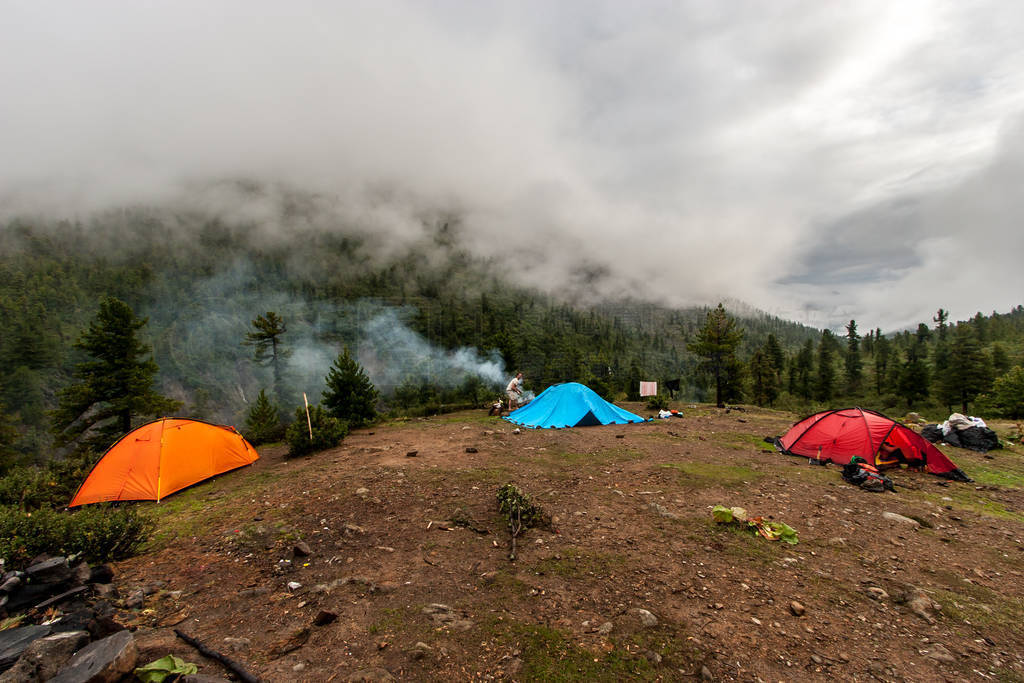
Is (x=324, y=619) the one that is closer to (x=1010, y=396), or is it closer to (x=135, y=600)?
(x=135, y=600)

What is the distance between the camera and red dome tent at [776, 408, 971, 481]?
9164mm

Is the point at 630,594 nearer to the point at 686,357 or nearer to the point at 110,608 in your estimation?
the point at 110,608

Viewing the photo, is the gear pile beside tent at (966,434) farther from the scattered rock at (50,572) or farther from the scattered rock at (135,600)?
the scattered rock at (50,572)

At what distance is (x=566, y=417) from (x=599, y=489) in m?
8.07

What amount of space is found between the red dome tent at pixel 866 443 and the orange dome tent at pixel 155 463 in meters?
16.6

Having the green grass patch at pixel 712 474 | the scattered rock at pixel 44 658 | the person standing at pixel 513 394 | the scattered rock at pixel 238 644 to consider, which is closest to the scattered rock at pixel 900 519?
the green grass patch at pixel 712 474

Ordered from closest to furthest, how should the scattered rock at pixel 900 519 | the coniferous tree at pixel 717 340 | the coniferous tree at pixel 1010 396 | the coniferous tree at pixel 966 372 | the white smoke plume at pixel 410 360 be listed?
1. the scattered rock at pixel 900 519
2. the coniferous tree at pixel 717 340
3. the coniferous tree at pixel 1010 396
4. the white smoke plume at pixel 410 360
5. the coniferous tree at pixel 966 372

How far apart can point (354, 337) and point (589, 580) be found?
115323mm

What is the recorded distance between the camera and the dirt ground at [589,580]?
11.6 feet

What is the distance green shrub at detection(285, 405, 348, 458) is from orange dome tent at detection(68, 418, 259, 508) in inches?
75.0

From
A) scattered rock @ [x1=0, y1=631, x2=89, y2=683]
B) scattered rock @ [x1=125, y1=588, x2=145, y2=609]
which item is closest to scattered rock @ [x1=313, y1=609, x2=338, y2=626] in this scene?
scattered rock @ [x1=0, y1=631, x2=89, y2=683]

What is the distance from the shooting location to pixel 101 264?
400 feet

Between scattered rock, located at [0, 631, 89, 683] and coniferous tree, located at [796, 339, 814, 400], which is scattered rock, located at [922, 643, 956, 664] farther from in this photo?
coniferous tree, located at [796, 339, 814, 400]

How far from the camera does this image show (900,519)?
21.3ft
